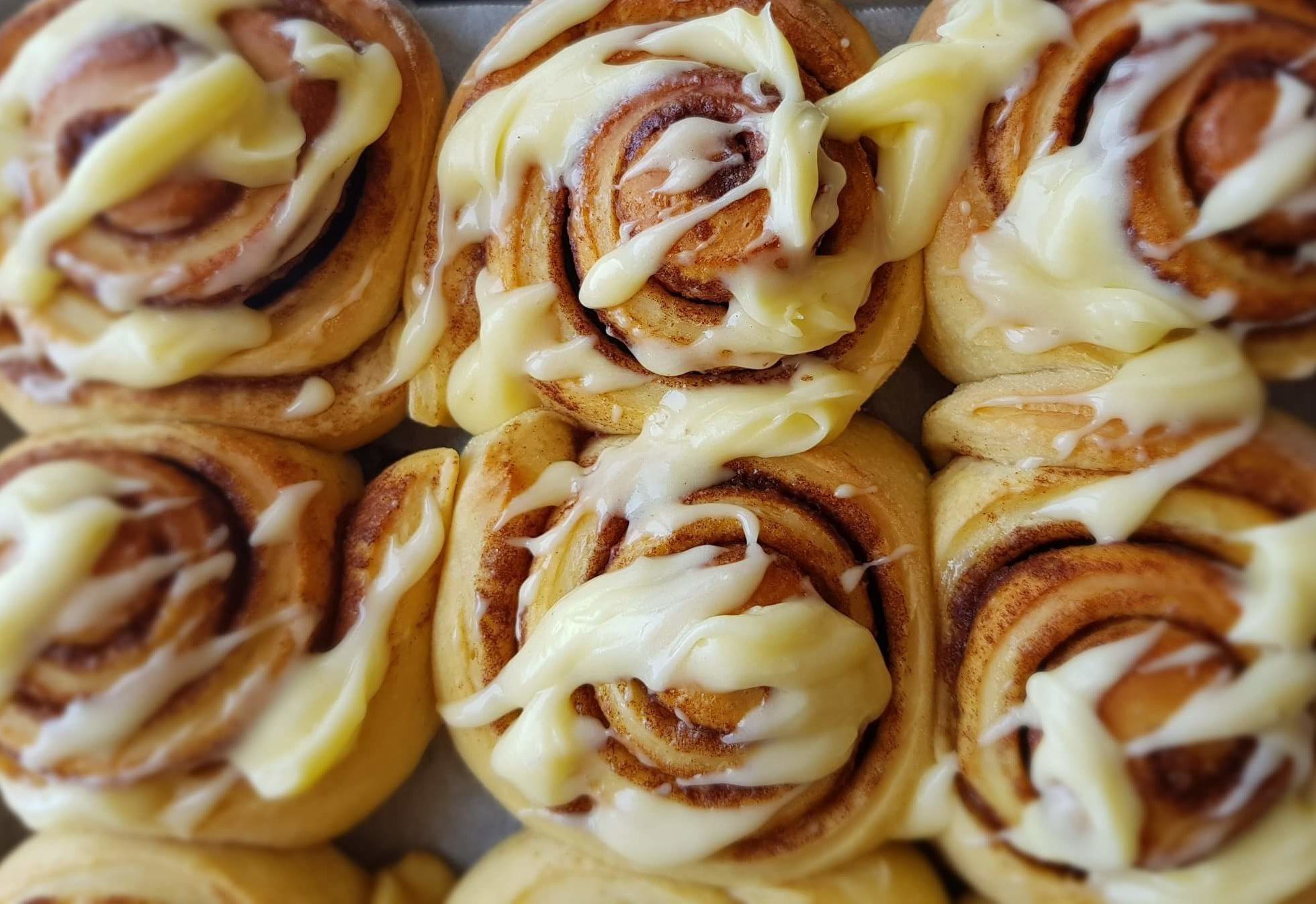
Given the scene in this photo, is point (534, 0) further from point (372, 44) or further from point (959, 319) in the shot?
point (959, 319)

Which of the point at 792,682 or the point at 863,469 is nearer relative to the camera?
the point at 792,682

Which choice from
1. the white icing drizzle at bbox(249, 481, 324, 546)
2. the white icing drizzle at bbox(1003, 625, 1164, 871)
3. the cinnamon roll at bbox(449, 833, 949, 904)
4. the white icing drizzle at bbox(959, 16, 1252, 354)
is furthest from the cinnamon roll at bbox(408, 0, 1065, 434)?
the cinnamon roll at bbox(449, 833, 949, 904)

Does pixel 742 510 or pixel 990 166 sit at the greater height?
pixel 990 166

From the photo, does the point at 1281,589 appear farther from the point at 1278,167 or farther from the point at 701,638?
the point at 701,638

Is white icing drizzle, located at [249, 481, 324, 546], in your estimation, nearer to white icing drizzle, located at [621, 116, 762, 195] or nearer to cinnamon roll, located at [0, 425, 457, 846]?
cinnamon roll, located at [0, 425, 457, 846]

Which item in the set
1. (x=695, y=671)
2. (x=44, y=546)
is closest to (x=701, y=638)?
(x=695, y=671)

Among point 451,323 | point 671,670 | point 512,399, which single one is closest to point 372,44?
point 451,323

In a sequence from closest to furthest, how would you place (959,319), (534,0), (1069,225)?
1. (1069,225)
2. (959,319)
3. (534,0)
